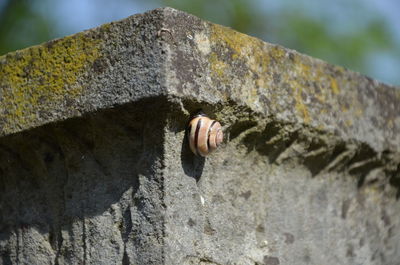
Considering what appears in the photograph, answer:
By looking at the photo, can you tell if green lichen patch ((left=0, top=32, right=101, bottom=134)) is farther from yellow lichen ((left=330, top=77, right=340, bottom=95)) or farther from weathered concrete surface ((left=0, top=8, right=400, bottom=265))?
yellow lichen ((left=330, top=77, right=340, bottom=95))

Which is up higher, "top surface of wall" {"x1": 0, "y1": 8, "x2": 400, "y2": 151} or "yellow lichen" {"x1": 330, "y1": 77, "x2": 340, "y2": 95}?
"yellow lichen" {"x1": 330, "y1": 77, "x2": 340, "y2": 95}

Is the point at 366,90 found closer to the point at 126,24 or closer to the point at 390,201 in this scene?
the point at 390,201

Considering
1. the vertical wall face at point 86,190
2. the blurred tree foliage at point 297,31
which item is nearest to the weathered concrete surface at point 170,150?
the vertical wall face at point 86,190

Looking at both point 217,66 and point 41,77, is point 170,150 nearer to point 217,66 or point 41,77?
point 217,66

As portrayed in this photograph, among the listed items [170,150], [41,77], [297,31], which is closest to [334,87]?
[170,150]

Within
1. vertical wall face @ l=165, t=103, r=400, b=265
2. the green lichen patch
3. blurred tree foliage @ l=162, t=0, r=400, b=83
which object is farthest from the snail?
blurred tree foliage @ l=162, t=0, r=400, b=83

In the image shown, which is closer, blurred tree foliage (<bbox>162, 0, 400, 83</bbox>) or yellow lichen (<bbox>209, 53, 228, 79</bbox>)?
yellow lichen (<bbox>209, 53, 228, 79</bbox>)

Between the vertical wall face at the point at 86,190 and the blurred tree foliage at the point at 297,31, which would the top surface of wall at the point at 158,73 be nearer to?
the vertical wall face at the point at 86,190

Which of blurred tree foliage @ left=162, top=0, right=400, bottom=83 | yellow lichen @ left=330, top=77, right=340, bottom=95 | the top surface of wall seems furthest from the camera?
blurred tree foliage @ left=162, top=0, right=400, bottom=83

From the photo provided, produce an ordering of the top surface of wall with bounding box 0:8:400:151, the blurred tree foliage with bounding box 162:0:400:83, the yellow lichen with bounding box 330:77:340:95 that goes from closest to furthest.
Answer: the top surface of wall with bounding box 0:8:400:151
the yellow lichen with bounding box 330:77:340:95
the blurred tree foliage with bounding box 162:0:400:83
